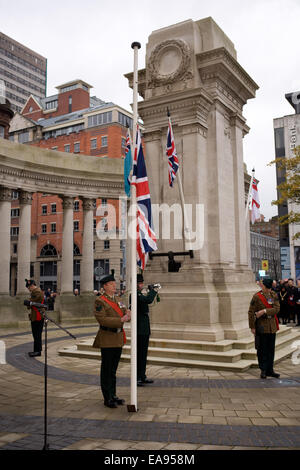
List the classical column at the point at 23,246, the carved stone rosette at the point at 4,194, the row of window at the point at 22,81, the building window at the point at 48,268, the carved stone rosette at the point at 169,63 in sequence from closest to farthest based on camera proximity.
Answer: the carved stone rosette at the point at 169,63 → the carved stone rosette at the point at 4,194 → the classical column at the point at 23,246 → the building window at the point at 48,268 → the row of window at the point at 22,81

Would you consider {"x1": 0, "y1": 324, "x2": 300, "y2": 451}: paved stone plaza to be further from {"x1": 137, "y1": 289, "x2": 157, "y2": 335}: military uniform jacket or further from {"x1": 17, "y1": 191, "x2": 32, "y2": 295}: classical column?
{"x1": 17, "y1": 191, "x2": 32, "y2": 295}: classical column

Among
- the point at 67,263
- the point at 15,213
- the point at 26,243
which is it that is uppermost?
the point at 15,213

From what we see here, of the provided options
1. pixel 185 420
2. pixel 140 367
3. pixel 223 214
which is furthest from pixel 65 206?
pixel 185 420

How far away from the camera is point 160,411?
21.9 ft

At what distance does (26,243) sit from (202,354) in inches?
620

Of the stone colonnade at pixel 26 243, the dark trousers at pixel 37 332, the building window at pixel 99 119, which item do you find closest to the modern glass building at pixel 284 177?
the building window at pixel 99 119

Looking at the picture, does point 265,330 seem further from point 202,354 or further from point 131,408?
point 131,408

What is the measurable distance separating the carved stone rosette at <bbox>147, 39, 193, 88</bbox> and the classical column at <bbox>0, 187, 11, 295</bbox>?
12.2 meters

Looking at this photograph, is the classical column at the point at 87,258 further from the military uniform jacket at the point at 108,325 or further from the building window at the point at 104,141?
the building window at the point at 104,141

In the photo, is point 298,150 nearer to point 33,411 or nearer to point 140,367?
point 140,367

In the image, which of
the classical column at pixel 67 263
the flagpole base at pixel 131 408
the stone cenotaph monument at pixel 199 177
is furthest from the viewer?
the classical column at pixel 67 263

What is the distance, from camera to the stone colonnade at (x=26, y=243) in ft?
73.6

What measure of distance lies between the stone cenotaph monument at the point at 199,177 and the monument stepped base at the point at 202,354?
39cm

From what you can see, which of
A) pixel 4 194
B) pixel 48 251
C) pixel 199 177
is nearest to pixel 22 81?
pixel 48 251
